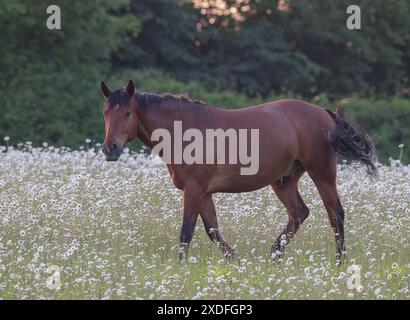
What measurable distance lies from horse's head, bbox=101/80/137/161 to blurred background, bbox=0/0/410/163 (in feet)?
39.7

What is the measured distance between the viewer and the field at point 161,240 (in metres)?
7.88

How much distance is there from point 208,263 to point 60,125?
13.1 metres

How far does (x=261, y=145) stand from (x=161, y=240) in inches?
57.6

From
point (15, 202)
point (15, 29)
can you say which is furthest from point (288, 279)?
point (15, 29)

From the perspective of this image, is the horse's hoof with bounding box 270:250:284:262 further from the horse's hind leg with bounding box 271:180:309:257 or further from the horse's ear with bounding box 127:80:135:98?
the horse's ear with bounding box 127:80:135:98

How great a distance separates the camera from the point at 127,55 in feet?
94.3

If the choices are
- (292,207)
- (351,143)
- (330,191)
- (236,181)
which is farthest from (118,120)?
(351,143)

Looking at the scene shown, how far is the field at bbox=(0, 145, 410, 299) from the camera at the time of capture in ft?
25.9

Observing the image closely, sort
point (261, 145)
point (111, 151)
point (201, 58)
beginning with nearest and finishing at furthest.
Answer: point (111, 151) < point (261, 145) < point (201, 58)

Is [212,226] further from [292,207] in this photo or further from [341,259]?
[341,259]

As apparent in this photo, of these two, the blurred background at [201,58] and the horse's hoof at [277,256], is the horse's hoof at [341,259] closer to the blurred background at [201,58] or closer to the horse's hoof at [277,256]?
the horse's hoof at [277,256]

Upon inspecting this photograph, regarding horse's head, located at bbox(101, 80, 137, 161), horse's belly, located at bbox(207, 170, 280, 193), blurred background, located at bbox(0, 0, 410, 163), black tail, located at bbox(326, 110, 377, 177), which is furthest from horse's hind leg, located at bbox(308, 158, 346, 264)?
blurred background, located at bbox(0, 0, 410, 163)

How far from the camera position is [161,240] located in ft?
33.7
